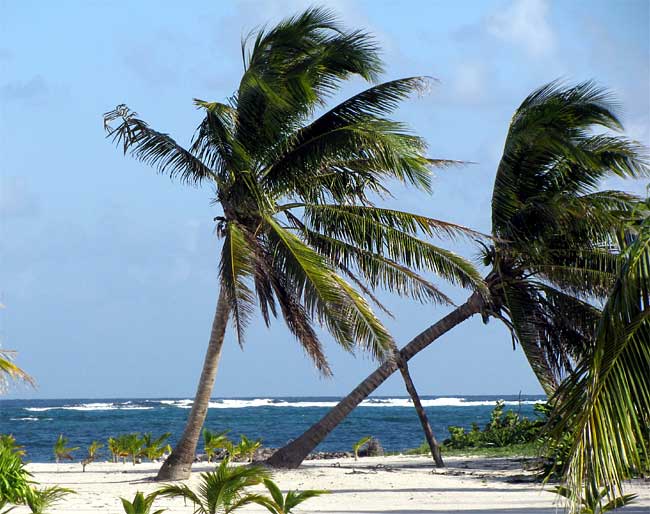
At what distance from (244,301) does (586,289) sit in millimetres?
5795

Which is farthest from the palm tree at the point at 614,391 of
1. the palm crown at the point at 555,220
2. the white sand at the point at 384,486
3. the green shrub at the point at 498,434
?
the green shrub at the point at 498,434

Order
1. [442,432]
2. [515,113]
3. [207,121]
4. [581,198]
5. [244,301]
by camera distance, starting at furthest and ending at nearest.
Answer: [442,432]
[515,113]
[581,198]
[207,121]
[244,301]

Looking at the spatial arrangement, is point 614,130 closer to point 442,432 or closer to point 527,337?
point 527,337

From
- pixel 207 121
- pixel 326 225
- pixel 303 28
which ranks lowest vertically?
pixel 326 225

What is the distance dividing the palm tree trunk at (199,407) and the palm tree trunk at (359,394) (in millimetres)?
1364

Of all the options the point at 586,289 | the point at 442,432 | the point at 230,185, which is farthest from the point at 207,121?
the point at 442,432

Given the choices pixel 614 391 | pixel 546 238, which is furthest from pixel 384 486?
pixel 614 391

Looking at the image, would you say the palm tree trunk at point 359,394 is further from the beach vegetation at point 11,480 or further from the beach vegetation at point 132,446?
the beach vegetation at point 11,480

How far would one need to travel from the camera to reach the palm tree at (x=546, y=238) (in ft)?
47.2

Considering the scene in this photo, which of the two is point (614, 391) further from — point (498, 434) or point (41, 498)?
point (498, 434)

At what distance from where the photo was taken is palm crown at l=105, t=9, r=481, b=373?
41.8 ft

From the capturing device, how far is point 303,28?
538 inches

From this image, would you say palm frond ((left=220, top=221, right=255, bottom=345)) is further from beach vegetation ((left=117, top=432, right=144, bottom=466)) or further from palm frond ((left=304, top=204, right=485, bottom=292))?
beach vegetation ((left=117, top=432, right=144, bottom=466))

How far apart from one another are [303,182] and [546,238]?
4.00 meters
